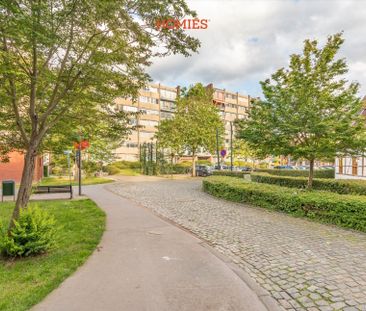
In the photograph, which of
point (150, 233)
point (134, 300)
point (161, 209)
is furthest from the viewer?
point (161, 209)

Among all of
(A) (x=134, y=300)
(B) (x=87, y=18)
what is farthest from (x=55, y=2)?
(A) (x=134, y=300)

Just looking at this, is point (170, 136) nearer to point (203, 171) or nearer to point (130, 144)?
point (203, 171)

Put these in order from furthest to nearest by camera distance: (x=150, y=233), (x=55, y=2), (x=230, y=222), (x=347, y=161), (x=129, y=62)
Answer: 1. (x=347, y=161)
2. (x=230, y=222)
3. (x=150, y=233)
4. (x=129, y=62)
5. (x=55, y=2)

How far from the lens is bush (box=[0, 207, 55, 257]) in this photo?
16.6 ft

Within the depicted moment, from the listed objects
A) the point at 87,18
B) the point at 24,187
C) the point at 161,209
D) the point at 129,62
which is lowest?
the point at 161,209

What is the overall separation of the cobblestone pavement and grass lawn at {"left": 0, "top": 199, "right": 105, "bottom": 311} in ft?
9.46

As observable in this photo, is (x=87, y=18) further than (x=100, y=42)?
No

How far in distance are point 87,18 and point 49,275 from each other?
4.88m

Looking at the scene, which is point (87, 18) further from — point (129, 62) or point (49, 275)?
point (49, 275)

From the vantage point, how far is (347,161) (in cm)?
2233

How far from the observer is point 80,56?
5895 millimetres

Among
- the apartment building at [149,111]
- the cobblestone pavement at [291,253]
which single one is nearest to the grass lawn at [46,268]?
the cobblestone pavement at [291,253]

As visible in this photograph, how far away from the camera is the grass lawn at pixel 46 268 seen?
368 cm

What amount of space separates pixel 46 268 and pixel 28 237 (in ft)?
2.85
